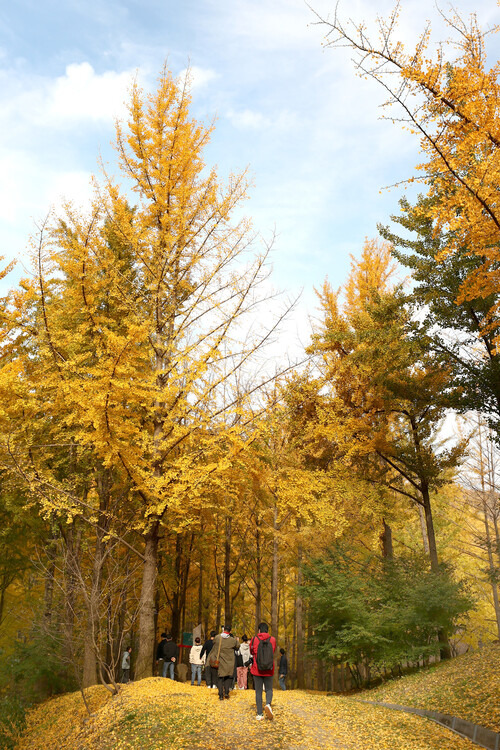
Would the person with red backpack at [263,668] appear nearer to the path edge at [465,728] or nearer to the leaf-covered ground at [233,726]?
the leaf-covered ground at [233,726]

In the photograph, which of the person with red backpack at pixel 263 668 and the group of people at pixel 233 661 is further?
the group of people at pixel 233 661

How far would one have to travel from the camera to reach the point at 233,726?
628 cm

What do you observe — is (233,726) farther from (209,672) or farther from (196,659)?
(196,659)

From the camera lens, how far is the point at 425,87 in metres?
5.79

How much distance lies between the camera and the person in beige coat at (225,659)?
798 cm

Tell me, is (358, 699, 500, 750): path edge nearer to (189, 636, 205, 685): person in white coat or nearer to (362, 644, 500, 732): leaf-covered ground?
(362, 644, 500, 732): leaf-covered ground

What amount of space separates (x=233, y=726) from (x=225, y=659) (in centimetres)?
177

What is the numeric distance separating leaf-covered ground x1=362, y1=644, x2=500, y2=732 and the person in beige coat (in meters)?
3.02

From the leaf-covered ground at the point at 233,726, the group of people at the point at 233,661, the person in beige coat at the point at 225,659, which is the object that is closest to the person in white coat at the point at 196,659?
the group of people at the point at 233,661

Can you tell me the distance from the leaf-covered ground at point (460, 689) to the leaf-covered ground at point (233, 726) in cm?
49

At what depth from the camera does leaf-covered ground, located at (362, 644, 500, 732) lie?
6.33 meters

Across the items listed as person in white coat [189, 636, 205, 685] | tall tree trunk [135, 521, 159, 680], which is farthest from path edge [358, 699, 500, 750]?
person in white coat [189, 636, 205, 685]

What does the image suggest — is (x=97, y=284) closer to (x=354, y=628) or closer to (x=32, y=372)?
(x=32, y=372)

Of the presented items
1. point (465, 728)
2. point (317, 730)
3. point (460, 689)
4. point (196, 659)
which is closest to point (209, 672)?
point (196, 659)
